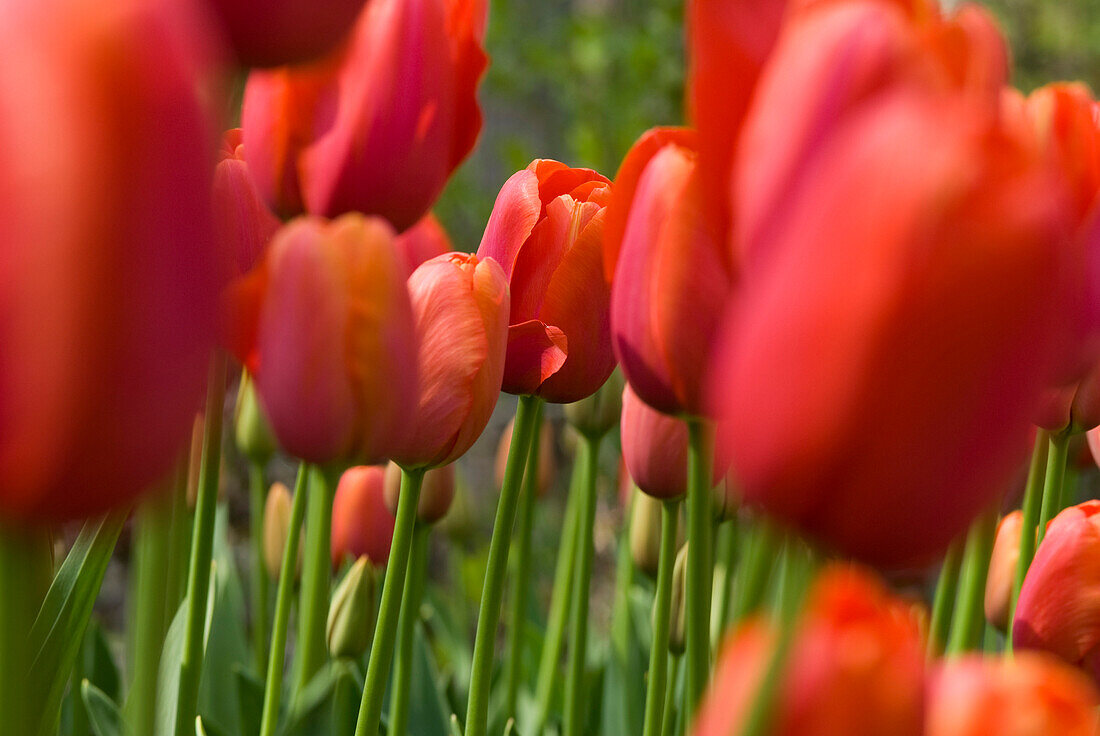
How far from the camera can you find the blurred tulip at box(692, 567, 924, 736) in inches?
7.7

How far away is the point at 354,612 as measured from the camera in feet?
1.99

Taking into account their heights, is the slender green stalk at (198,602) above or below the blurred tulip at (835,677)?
below

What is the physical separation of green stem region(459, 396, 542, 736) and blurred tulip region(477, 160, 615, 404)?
1 centimetres

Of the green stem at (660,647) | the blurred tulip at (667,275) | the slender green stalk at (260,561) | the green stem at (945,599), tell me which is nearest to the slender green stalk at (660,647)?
the green stem at (660,647)

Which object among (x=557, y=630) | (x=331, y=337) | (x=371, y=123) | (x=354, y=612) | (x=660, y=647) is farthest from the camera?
(x=557, y=630)

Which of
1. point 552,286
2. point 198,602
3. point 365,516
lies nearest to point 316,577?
point 198,602

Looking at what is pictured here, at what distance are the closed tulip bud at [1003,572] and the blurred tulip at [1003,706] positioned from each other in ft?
1.17

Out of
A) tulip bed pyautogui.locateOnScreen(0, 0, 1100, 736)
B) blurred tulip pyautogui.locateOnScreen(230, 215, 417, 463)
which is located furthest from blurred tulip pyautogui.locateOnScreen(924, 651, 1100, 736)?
blurred tulip pyautogui.locateOnScreen(230, 215, 417, 463)

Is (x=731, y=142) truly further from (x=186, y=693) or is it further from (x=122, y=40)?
Result: (x=186, y=693)

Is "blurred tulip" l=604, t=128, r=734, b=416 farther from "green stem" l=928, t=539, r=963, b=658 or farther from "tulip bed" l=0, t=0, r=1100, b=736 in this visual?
"green stem" l=928, t=539, r=963, b=658

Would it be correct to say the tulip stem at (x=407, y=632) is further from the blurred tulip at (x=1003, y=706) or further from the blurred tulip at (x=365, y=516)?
the blurred tulip at (x=1003, y=706)

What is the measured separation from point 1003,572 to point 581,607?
0.75 ft

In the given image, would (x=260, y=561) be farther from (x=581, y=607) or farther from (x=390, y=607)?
(x=390, y=607)

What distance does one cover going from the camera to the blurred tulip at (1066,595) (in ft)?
1.54
